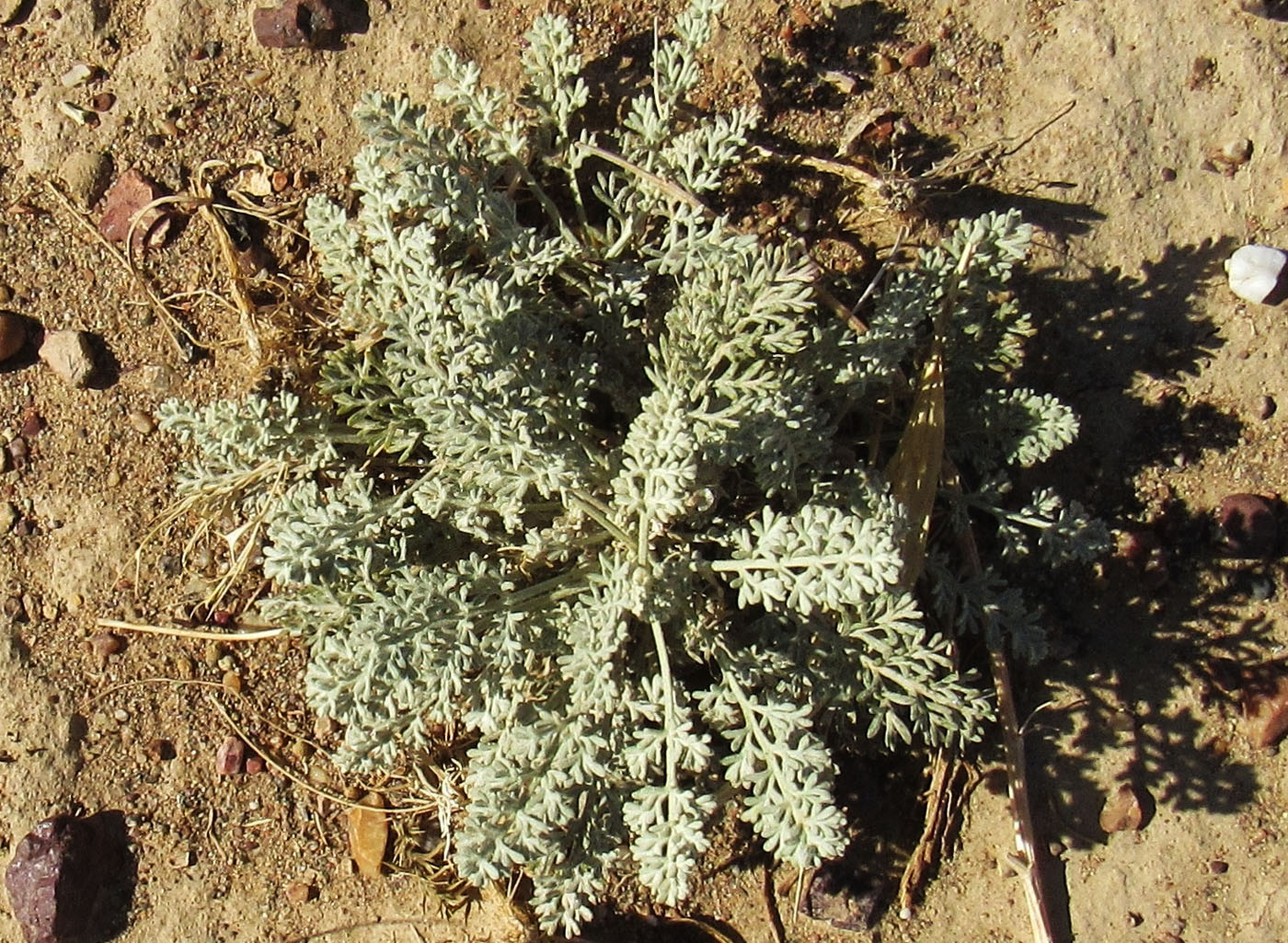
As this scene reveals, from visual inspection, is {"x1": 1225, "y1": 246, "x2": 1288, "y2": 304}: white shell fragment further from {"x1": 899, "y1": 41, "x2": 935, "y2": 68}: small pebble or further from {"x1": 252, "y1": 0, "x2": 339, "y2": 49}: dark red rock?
{"x1": 252, "y1": 0, "x2": 339, "y2": 49}: dark red rock

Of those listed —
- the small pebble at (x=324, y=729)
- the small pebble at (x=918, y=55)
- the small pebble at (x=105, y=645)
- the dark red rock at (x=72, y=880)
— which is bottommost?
the dark red rock at (x=72, y=880)

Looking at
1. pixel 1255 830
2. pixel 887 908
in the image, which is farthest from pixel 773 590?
pixel 1255 830

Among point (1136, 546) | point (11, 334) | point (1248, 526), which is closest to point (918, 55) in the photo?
point (1136, 546)

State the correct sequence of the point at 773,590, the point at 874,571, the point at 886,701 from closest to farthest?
the point at 874,571, the point at 773,590, the point at 886,701

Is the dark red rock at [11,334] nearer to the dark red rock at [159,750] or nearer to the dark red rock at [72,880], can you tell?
the dark red rock at [159,750]

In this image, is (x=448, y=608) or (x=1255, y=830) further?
(x=1255, y=830)

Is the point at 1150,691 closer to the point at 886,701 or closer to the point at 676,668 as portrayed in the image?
the point at 886,701

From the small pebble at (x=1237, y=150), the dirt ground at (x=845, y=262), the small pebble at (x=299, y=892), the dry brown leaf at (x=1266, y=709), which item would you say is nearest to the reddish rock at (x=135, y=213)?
the dirt ground at (x=845, y=262)
